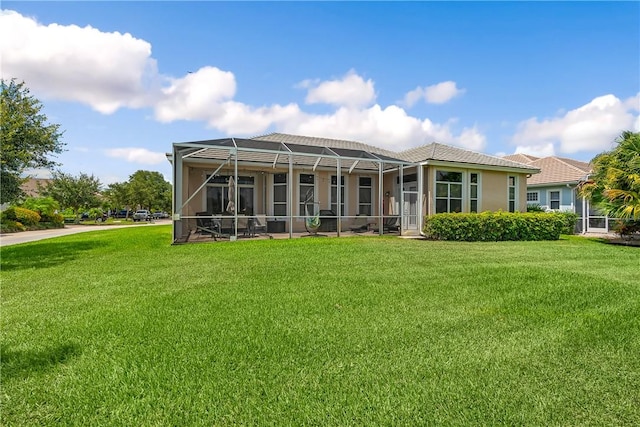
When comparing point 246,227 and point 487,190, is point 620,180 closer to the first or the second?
point 487,190

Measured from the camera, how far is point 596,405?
8.27ft

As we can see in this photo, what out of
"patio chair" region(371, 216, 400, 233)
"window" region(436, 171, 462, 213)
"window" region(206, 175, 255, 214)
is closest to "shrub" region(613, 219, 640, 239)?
"window" region(436, 171, 462, 213)

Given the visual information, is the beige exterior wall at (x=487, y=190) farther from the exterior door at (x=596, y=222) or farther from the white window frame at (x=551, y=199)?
the white window frame at (x=551, y=199)

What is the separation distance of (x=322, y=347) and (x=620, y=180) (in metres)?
14.9

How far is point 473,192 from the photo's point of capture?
16.6m

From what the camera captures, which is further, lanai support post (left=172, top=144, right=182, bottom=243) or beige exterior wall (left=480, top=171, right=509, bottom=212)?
beige exterior wall (left=480, top=171, right=509, bottom=212)

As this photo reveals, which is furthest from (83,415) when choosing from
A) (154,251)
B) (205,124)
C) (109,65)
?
(205,124)

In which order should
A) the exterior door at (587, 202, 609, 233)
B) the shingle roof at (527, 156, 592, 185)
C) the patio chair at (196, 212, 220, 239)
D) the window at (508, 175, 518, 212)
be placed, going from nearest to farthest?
1. the patio chair at (196, 212, 220, 239)
2. the window at (508, 175, 518, 212)
3. the exterior door at (587, 202, 609, 233)
4. the shingle roof at (527, 156, 592, 185)

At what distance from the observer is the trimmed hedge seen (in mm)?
12875

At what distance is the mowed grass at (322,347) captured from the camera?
246cm

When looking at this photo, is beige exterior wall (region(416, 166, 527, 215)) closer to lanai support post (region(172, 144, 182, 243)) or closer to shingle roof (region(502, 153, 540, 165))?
lanai support post (region(172, 144, 182, 243))

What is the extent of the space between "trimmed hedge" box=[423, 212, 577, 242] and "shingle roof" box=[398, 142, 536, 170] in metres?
3.54

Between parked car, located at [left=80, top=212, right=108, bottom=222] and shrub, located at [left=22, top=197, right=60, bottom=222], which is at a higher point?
shrub, located at [left=22, top=197, right=60, bottom=222]

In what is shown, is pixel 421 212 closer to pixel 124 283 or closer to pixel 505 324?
pixel 505 324
